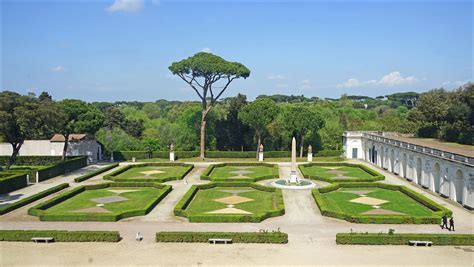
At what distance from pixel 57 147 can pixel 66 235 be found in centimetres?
4471

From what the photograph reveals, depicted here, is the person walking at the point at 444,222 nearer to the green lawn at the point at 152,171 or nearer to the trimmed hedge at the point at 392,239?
the trimmed hedge at the point at 392,239

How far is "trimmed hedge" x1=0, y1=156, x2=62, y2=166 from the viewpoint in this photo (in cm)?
6353

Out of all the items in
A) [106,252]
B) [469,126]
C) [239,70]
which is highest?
[239,70]

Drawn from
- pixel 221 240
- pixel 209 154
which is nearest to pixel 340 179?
pixel 221 240

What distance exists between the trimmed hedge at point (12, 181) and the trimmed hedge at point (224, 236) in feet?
77.1

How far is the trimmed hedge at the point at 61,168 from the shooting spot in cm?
5078

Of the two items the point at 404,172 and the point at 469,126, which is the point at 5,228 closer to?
the point at 404,172

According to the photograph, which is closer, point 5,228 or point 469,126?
point 5,228

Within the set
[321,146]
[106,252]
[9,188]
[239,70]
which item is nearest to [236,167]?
[239,70]

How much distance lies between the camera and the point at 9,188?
44.2 m

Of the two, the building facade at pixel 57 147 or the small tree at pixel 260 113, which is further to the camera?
the small tree at pixel 260 113

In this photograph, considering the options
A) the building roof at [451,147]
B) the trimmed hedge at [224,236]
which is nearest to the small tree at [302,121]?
the building roof at [451,147]

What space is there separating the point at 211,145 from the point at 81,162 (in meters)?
23.4

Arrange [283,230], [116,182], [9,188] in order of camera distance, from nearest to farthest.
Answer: [283,230] → [9,188] → [116,182]
